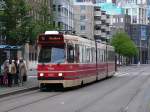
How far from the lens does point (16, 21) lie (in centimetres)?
3694

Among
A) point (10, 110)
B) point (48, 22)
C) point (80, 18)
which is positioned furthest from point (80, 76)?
point (80, 18)

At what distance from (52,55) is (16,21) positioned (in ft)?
19.9

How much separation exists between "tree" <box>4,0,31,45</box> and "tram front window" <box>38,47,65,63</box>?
4443 millimetres

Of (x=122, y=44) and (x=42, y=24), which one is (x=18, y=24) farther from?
(x=122, y=44)

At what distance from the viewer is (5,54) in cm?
4078

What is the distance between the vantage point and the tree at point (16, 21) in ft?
119

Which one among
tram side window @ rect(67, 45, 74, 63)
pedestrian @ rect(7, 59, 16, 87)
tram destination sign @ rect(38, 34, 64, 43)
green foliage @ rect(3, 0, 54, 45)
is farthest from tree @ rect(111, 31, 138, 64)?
tram destination sign @ rect(38, 34, 64, 43)

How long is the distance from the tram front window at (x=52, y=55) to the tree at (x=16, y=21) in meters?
4.44

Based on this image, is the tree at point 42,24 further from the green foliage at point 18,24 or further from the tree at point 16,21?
the tree at point 16,21

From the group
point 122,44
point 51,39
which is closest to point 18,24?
point 51,39

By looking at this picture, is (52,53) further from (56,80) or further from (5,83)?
(5,83)

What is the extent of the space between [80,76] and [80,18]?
128 meters

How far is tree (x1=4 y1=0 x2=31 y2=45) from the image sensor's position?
119 feet

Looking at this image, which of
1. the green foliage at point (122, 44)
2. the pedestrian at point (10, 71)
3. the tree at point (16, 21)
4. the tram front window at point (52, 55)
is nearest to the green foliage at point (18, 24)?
the tree at point (16, 21)
